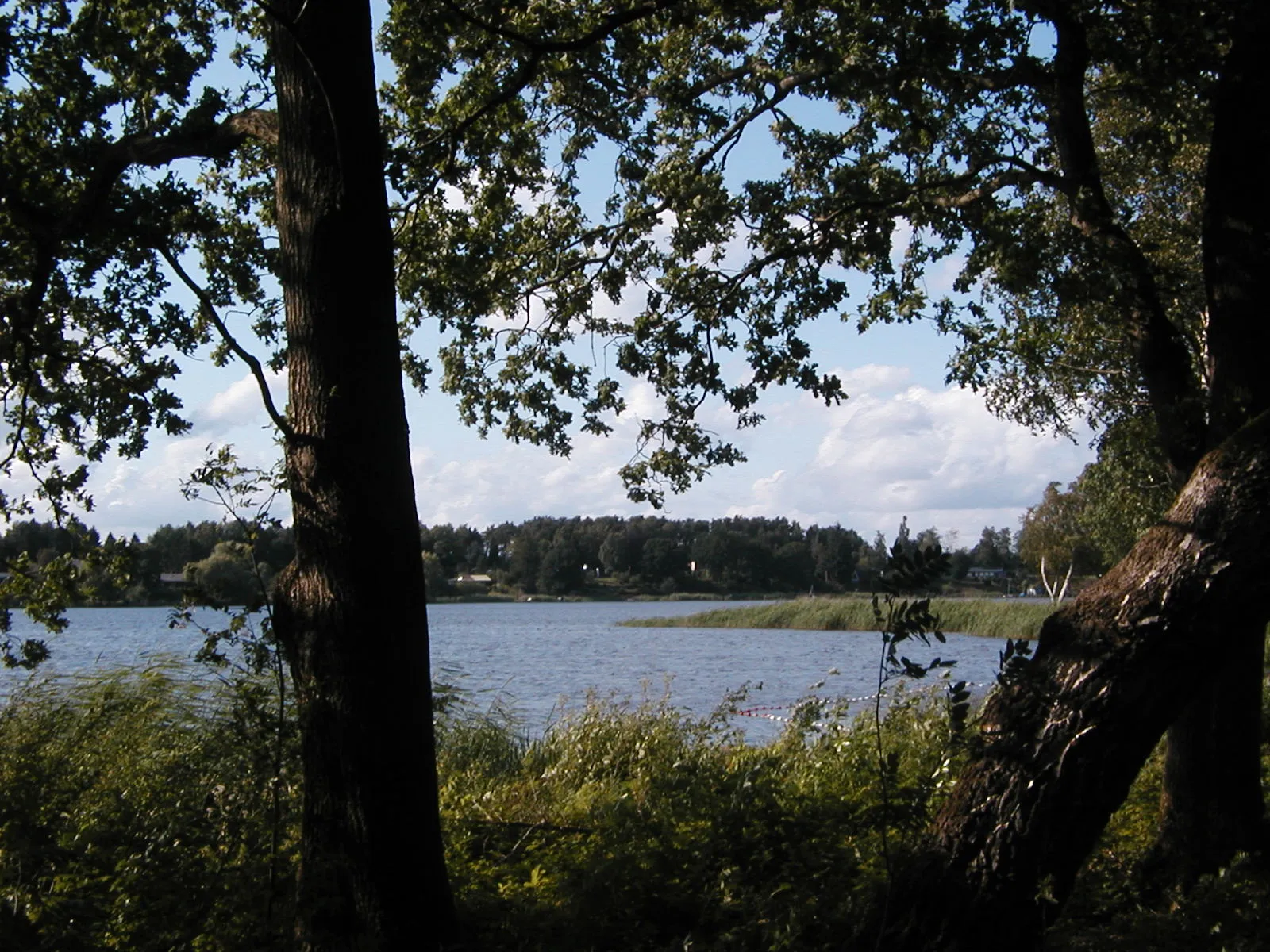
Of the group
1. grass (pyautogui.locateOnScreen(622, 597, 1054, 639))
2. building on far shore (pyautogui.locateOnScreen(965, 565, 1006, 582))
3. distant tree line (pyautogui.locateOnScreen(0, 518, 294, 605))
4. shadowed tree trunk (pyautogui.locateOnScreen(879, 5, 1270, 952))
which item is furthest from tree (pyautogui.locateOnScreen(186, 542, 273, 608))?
grass (pyautogui.locateOnScreen(622, 597, 1054, 639))

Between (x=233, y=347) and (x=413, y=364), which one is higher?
(x=413, y=364)

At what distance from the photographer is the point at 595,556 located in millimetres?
34281

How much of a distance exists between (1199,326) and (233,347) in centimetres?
921

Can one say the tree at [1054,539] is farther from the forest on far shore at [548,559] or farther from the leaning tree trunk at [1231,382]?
the leaning tree trunk at [1231,382]

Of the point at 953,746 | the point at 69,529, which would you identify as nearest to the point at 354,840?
the point at 953,746

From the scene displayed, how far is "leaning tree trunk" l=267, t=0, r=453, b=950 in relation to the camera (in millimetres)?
4039

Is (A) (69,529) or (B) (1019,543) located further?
(B) (1019,543)

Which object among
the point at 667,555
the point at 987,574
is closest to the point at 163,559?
the point at 987,574

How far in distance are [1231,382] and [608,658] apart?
1526cm

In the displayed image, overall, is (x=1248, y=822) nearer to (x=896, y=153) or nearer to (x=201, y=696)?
(x=896, y=153)

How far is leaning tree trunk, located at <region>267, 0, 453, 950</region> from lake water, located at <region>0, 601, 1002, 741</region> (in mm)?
822

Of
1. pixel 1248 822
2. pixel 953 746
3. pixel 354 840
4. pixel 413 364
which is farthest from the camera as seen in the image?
pixel 413 364

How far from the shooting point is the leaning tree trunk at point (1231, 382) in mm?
5266

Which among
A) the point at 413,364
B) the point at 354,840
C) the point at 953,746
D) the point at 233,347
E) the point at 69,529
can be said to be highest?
the point at 413,364
